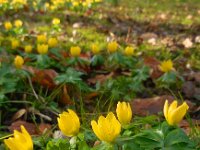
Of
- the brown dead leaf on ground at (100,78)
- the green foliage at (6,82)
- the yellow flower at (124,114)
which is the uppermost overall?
the yellow flower at (124,114)

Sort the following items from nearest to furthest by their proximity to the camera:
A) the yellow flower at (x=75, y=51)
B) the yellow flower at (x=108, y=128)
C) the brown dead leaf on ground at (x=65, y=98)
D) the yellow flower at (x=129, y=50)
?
1. the yellow flower at (x=108, y=128)
2. the brown dead leaf on ground at (x=65, y=98)
3. the yellow flower at (x=75, y=51)
4. the yellow flower at (x=129, y=50)

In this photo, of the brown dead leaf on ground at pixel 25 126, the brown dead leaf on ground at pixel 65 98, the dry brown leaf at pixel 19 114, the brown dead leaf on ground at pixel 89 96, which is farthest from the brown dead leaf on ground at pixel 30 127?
the brown dead leaf on ground at pixel 89 96

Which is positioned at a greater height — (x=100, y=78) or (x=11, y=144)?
(x=11, y=144)

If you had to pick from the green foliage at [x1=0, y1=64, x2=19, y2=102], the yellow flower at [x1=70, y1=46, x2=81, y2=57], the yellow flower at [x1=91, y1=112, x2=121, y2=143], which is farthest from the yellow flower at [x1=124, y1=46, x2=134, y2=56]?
the yellow flower at [x1=91, y1=112, x2=121, y2=143]

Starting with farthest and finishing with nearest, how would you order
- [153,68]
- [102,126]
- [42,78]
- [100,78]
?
[153,68], [100,78], [42,78], [102,126]

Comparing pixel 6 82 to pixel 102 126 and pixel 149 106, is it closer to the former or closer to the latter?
pixel 149 106

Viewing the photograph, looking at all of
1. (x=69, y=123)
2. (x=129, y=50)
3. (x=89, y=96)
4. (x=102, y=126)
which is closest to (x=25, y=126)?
(x=89, y=96)

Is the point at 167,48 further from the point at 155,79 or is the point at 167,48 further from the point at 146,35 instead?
the point at 155,79

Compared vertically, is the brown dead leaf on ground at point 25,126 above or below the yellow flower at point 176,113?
below

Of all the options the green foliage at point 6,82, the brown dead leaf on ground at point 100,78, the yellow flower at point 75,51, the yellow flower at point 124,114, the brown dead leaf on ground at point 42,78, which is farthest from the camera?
the yellow flower at point 75,51

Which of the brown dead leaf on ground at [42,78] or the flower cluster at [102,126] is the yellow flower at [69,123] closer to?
the flower cluster at [102,126]
